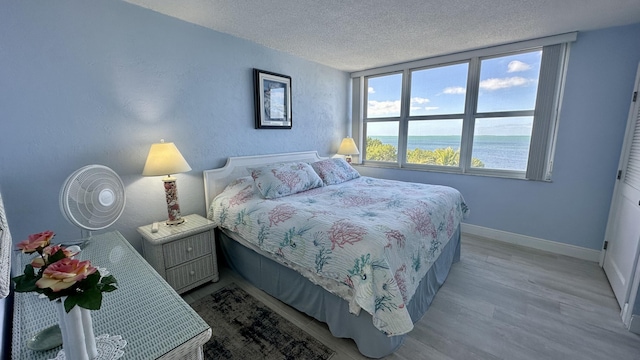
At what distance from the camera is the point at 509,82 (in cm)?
304

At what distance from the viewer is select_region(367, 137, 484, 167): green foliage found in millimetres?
3520

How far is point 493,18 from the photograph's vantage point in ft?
7.36

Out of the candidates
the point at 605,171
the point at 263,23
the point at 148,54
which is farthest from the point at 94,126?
the point at 605,171

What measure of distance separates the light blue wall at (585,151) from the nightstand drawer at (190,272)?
3.31 meters

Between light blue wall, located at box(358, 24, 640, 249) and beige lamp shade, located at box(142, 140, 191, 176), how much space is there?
11.4 ft

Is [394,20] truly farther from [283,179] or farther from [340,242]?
[340,242]

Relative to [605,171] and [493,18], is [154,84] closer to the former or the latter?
[493,18]

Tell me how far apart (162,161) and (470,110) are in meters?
3.44

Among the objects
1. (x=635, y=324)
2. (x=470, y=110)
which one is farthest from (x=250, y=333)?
(x=470, y=110)

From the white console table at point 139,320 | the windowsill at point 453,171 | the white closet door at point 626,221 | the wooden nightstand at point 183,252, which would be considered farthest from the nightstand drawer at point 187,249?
the white closet door at point 626,221

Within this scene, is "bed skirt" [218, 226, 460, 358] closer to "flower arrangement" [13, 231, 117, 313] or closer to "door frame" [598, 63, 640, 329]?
"door frame" [598, 63, 640, 329]

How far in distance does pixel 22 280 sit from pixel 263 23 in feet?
7.76

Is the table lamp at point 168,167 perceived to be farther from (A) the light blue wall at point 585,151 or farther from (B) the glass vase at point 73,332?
(A) the light blue wall at point 585,151

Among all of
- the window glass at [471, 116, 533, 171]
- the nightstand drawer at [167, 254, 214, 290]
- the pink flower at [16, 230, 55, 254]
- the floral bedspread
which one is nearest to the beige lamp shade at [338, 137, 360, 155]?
the floral bedspread
